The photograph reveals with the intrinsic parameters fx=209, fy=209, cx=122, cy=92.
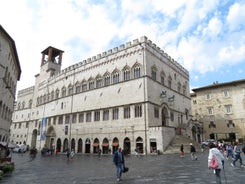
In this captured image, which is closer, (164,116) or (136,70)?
(136,70)

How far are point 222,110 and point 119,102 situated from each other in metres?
28.0

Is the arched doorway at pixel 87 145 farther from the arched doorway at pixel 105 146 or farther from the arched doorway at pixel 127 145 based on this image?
the arched doorway at pixel 127 145

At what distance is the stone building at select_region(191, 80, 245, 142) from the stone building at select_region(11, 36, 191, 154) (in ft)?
26.8

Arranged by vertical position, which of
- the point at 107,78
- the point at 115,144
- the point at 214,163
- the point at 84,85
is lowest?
the point at 115,144

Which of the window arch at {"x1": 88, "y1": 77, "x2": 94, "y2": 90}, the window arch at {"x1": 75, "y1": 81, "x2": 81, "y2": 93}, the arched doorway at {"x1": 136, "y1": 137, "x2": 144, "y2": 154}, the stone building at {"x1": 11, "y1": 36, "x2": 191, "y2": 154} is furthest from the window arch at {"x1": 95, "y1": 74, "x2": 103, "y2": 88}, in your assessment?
the arched doorway at {"x1": 136, "y1": 137, "x2": 144, "y2": 154}

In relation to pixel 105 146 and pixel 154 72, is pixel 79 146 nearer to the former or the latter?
pixel 105 146

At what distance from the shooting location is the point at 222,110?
4953 centimetres

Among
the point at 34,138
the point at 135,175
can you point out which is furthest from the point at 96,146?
the point at 34,138

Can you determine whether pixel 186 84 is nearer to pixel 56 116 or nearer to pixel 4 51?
pixel 56 116

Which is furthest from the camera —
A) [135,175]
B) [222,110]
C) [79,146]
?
[222,110]

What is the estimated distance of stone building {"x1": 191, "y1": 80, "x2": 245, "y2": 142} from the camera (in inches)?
1841

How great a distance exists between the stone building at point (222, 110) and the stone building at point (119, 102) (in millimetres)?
8160

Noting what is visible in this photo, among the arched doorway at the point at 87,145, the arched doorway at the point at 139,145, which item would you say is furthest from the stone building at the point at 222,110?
the arched doorway at the point at 87,145

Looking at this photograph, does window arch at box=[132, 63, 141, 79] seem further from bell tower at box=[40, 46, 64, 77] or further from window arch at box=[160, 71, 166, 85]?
bell tower at box=[40, 46, 64, 77]
